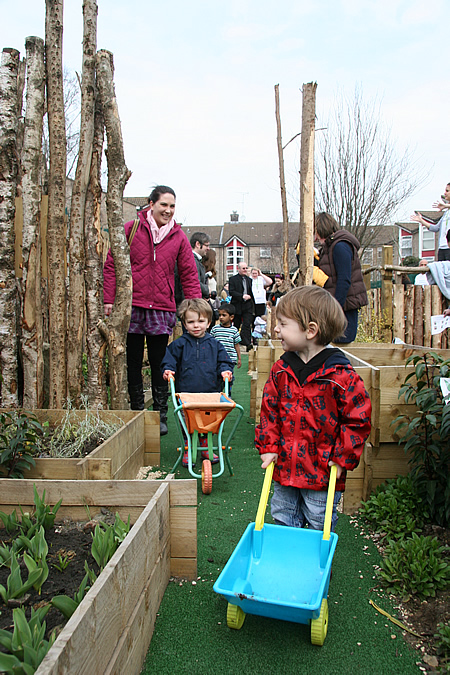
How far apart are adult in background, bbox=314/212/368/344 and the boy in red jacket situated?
2.05 meters

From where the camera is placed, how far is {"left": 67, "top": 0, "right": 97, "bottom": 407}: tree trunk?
4.39 metres

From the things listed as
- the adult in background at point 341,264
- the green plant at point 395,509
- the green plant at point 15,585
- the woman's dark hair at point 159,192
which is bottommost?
the green plant at point 395,509

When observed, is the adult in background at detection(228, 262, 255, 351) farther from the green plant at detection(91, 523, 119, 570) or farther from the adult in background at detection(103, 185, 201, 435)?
the green plant at detection(91, 523, 119, 570)

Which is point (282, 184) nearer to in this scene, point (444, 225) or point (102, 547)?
point (444, 225)

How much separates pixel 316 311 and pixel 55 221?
275 cm

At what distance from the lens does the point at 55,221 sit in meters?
4.39

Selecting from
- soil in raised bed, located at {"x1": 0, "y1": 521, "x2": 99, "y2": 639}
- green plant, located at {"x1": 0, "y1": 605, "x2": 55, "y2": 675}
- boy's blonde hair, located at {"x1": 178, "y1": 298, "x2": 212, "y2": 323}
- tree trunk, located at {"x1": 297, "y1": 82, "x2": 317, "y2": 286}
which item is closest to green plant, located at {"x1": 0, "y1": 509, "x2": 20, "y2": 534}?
soil in raised bed, located at {"x1": 0, "y1": 521, "x2": 99, "y2": 639}

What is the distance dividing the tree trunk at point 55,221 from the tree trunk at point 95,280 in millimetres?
208

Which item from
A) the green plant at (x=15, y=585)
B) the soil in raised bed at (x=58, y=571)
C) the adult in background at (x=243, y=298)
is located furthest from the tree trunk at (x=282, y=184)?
the green plant at (x=15, y=585)

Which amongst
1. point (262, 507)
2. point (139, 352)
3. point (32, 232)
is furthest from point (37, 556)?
point (139, 352)

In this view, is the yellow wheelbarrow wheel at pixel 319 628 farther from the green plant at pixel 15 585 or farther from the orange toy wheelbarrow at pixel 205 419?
the orange toy wheelbarrow at pixel 205 419

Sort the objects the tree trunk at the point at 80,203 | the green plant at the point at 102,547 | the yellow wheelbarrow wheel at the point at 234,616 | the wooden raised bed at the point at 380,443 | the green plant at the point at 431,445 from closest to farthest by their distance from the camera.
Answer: the green plant at the point at 102,547, the yellow wheelbarrow wheel at the point at 234,616, the green plant at the point at 431,445, the wooden raised bed at the point at 380,443, the tree trunk at the point at 80,203

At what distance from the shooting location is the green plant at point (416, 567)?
249cm

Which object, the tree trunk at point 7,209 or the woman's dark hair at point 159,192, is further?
the woman's dark hair at point 159,192
